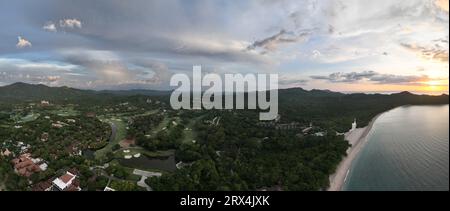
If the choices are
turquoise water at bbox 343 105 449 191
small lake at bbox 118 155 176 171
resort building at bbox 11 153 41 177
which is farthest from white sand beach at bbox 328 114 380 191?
resort building at bbox 11 153 41 177

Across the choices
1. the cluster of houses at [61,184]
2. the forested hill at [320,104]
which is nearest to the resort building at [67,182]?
the cluster of houses at [61,184]

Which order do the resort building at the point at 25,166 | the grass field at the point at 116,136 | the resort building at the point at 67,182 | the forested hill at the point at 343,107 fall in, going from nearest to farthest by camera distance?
A: 1. the resort building at the point at 67,182
2. the resort building at the point at 25,166
3. the grass field at the point at 116,136
4. the forested hill at the point at 343,107

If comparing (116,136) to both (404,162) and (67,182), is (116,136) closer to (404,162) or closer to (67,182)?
(67,182)

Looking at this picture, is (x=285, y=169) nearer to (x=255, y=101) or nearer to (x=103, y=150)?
(x=103, y=150)

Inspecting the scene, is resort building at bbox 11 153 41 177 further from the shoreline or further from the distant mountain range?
the distant mountain range

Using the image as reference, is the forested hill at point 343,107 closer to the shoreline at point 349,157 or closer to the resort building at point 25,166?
the shoreline at point 349,157

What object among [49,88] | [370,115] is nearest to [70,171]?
[370,115]

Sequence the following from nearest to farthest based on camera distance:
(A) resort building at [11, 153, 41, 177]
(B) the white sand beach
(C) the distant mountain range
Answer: (A) resort building at [11, 153, 41, 177] < (B) the white sand beach < (C) the distant mountain range
